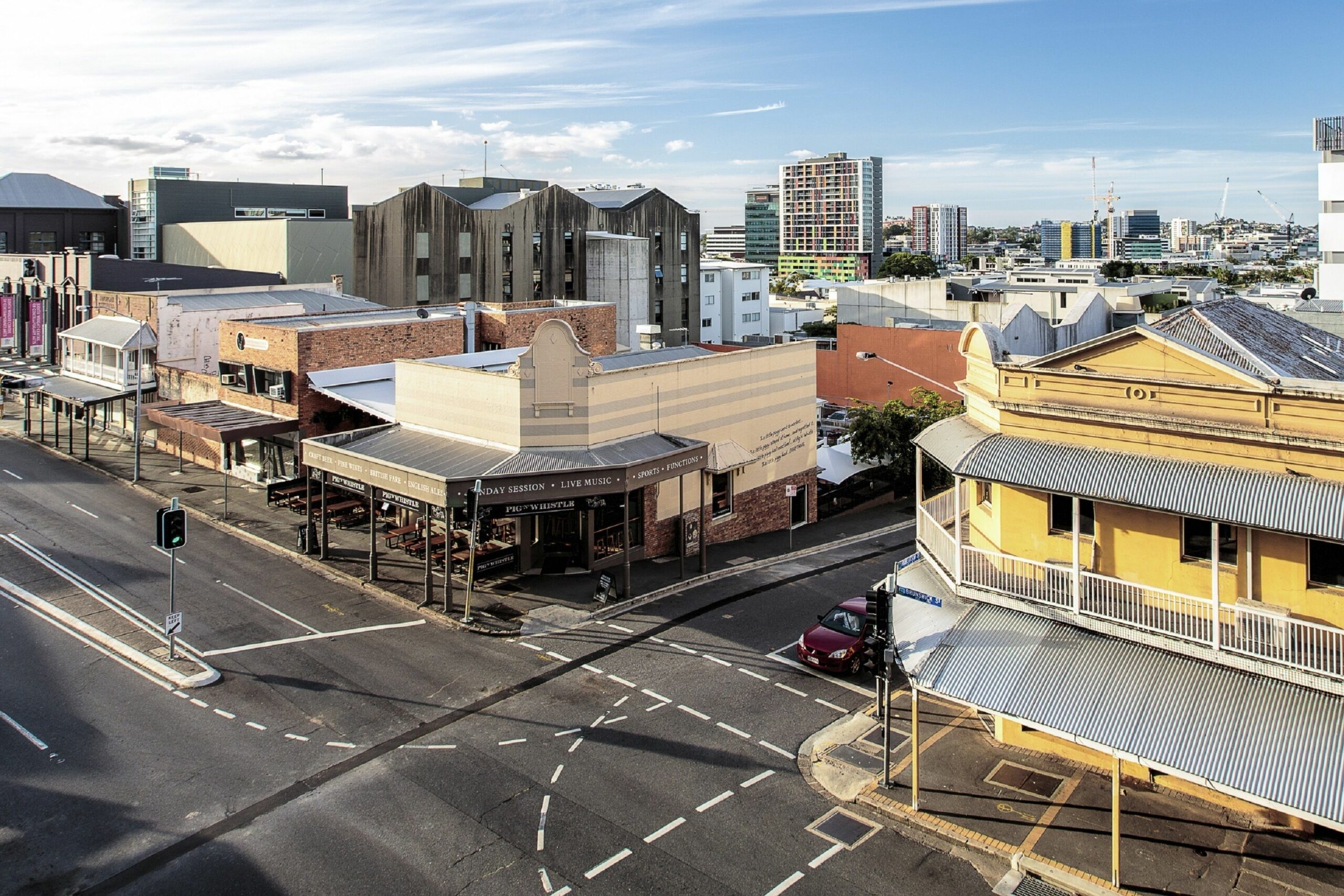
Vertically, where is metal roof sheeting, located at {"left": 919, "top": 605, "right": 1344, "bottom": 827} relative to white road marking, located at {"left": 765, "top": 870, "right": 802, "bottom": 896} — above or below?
above

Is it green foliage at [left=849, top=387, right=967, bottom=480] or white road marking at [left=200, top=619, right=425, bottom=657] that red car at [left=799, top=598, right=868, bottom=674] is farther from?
green foliage at [left=849, top=387, right=967, bottom=480]

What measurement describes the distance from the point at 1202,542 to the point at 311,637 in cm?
1828

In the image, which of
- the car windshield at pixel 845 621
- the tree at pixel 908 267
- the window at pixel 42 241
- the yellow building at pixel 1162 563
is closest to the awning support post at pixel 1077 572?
the yellow building at pixel 1162 563

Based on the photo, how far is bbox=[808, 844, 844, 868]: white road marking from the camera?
1434 centimetres

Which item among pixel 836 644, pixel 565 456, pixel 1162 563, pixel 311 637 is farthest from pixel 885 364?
pixel 1162 563

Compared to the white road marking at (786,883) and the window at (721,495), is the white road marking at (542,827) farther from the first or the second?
the window at (721,495)

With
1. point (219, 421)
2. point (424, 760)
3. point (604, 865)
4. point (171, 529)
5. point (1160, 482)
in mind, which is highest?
point (219, 421)

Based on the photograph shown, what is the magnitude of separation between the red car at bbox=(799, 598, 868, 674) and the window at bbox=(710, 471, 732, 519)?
10044 mm

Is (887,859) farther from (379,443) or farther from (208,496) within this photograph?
(208,496)

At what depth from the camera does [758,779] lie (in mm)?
16828

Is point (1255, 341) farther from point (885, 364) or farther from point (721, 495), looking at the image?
point (885, 364)

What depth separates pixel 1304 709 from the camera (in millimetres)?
13352

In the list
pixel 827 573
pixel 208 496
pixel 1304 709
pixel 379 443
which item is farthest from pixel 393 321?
pixel 1304 709

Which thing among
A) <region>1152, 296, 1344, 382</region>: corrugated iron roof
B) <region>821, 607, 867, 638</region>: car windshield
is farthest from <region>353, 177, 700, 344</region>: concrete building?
<region>1152, 296, 1344, 382</region>: corrugated iron roof
